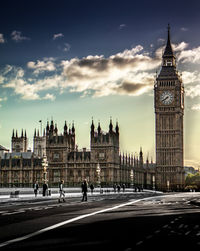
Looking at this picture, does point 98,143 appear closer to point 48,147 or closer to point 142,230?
point 48,147

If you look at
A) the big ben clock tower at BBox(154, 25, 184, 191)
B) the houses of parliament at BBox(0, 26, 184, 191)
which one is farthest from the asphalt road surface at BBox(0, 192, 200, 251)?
the big ben clock tower at BBox(154, 25, 184, 191)

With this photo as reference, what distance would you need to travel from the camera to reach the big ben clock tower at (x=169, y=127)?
384 feet

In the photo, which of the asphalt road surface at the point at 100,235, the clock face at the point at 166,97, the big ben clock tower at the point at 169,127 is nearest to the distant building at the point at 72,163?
the big ben clock tower at the point at 169,127

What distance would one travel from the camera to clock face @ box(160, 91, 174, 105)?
120m

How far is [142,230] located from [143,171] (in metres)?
109

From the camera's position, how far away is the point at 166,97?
12038 centimetres

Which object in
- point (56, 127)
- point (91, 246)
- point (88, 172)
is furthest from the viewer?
point (56, 127)

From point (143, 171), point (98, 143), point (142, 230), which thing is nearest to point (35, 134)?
point (143, 171)

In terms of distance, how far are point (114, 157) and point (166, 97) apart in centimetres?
2663

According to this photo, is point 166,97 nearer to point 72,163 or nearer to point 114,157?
point 114,157

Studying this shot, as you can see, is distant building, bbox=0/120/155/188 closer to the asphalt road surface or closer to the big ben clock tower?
the big ben clock tower

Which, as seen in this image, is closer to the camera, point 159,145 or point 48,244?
point 48,244

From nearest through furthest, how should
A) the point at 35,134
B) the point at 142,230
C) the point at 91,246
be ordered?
the point at 91,246 < the point at 142,230 < the point at 35,134

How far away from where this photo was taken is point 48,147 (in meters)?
105
